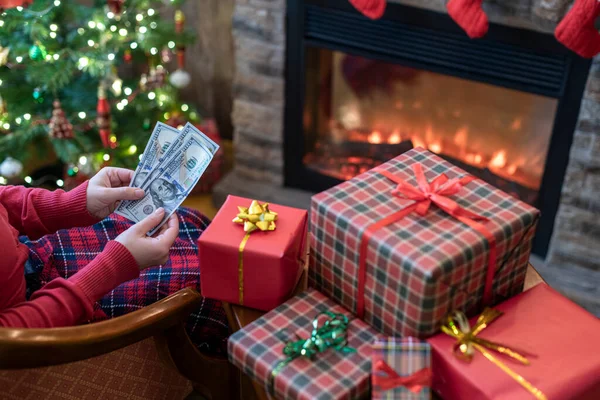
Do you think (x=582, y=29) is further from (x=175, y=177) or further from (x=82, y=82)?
(x=82, y=82)

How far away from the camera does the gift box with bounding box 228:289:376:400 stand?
3.81 feet

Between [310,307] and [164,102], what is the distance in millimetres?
1724

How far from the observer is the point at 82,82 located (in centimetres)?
280

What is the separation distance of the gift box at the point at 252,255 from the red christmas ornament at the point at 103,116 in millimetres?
1362

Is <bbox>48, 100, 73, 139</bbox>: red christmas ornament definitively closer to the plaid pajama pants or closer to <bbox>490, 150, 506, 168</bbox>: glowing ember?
the plaid pajama pants

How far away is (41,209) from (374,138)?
1.61m

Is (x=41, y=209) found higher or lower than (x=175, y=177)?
lower

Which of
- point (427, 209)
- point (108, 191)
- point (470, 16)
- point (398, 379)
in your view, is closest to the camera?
point (398, 379)

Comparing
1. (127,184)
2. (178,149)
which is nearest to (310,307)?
(178,149)

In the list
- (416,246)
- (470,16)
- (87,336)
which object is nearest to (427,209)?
(416,246)

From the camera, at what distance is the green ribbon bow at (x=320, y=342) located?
1.20 metres

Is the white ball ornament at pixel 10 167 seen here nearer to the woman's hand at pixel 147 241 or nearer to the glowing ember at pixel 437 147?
the woman's hand at pixel 147 241

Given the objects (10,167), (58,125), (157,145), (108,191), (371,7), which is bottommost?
(10,167)

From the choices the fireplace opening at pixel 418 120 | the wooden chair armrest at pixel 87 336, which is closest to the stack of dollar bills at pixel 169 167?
the wooden chair armrest at pixel 87 336
